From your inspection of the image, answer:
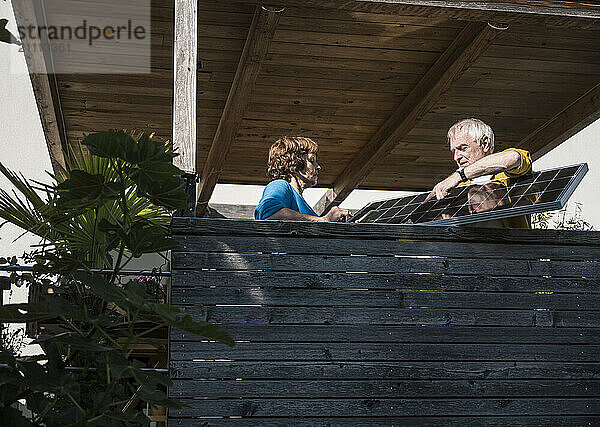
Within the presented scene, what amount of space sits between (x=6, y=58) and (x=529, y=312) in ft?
16.9

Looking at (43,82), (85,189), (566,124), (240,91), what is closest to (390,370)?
(85,189)

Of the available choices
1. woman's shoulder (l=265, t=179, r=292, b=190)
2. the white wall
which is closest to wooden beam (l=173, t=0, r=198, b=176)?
woman's shoulder (l=265, t=179, r=292, b=190)

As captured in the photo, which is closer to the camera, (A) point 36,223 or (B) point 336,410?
(B) point 336,410

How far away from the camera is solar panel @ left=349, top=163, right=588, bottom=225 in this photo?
8.79 feet

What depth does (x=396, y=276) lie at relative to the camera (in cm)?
286

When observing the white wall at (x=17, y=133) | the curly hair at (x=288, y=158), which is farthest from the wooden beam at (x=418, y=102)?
the white wall at (x=17, y=133)

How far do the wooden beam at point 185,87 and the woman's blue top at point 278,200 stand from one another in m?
0.35

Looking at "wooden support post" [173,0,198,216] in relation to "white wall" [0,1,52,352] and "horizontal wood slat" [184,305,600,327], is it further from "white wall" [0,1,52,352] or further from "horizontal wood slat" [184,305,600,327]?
"white wall" [0,1,52,352]

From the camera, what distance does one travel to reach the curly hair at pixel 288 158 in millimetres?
3535

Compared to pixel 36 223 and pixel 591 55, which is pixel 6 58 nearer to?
pixel 36 223

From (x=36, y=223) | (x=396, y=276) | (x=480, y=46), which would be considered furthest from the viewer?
(x=480, y=46)

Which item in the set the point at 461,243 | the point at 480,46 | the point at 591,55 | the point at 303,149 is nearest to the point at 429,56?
the point at 480,46

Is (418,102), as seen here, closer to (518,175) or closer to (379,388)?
(518,175)

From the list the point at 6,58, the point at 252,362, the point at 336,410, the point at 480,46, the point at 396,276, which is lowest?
the point at 336,410
